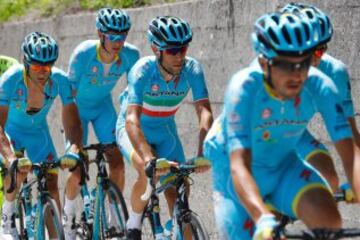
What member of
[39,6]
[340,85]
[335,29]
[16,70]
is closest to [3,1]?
[39,6]

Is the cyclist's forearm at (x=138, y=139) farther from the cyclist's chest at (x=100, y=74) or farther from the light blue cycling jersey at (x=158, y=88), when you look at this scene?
the cyclist's chest at (x=100, y=74)

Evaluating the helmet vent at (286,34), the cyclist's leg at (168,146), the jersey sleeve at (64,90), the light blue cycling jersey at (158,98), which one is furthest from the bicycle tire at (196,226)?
the helmet vent at (286,34)

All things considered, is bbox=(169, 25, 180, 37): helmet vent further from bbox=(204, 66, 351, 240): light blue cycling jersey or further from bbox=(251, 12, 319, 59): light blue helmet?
bbox=(251, 12, 319, 59): light blue helmet

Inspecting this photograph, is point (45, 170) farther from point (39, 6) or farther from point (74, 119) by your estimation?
point (39, 6)

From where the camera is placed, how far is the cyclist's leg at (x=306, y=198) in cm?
485

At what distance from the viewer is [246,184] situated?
4621mm

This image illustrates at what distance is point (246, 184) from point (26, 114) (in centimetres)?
437

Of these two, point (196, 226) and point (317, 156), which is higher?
point (317, 156)

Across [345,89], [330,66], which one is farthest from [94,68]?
[345,89]

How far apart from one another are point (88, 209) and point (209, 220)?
1386 mm

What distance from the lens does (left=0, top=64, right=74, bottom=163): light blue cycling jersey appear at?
8.36m

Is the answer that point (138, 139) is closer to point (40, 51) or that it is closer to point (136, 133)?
point (136, 133)

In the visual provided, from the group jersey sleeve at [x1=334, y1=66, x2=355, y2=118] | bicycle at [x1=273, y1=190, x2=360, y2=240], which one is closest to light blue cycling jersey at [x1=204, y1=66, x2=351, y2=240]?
bicycle at [x1=273, y1=190, x2=360, y2=240]

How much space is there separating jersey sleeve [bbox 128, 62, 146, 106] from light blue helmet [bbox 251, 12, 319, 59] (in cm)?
233
